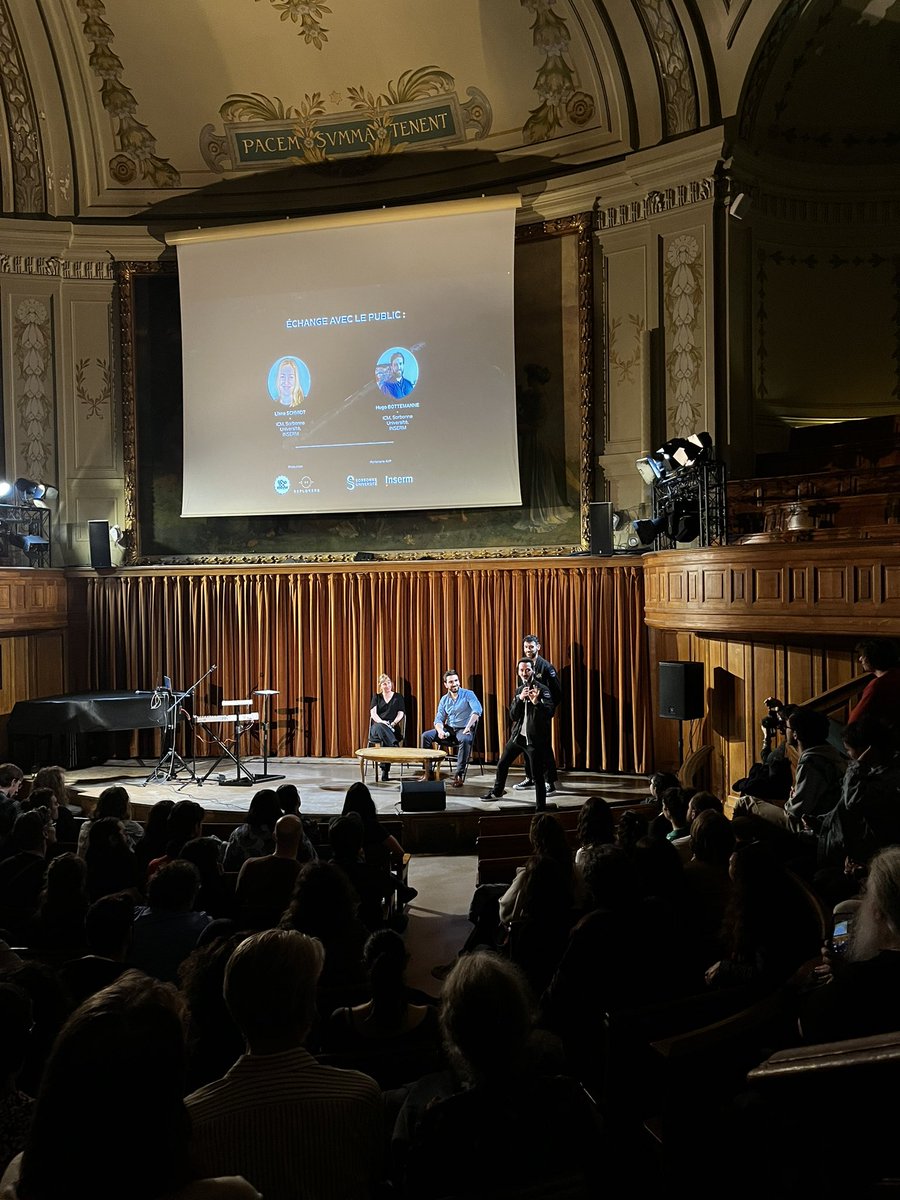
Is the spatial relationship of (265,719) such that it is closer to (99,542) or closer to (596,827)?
(99,542)

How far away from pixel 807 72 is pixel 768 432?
3.81 metres

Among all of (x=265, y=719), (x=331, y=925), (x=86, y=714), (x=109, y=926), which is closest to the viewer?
(x=109, y=926)

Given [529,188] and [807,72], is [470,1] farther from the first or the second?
[807,72]

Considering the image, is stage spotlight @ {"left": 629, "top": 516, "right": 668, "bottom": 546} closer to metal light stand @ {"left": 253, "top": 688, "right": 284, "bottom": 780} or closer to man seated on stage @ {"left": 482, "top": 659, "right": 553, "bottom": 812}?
man seated on stage @ {"left": 482, "top": 659, "right": 553, "bottom": 812}

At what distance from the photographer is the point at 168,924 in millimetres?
3467

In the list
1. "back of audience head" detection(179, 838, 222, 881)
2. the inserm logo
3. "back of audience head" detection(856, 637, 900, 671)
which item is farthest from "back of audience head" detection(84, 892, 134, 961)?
the inserm logo

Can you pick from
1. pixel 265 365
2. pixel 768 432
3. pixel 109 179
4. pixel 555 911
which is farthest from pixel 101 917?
pixel 109 179

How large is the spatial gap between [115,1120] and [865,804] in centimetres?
326

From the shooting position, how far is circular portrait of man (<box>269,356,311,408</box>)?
1223 cm

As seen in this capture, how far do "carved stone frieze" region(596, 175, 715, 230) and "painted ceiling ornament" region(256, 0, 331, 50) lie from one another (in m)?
3.89

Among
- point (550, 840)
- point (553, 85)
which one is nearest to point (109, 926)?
point (550, 840)

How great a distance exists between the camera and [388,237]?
12.0 meters

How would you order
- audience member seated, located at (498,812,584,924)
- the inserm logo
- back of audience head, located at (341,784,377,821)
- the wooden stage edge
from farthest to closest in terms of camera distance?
the inserm logo → the wooden stage edge → back of audience head, located at (341,784,377,821) → audience member seated, located at (498,812,584,924)

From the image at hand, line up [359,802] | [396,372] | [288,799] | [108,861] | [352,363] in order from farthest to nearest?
1. [352,363]
2. [396,372]
3. [359,802]
4. [288,799]
5. [108,861]
